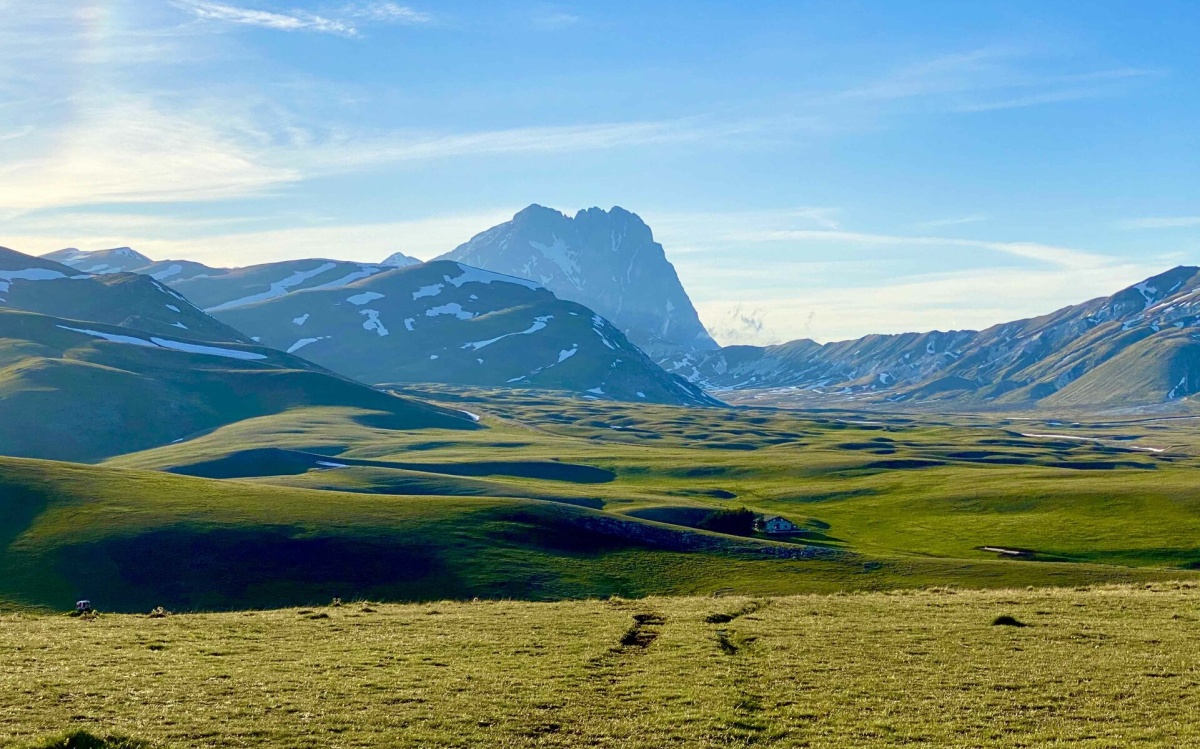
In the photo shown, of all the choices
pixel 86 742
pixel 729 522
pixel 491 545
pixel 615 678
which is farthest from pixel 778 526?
pixel 86 742

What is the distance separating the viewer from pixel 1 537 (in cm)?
8956

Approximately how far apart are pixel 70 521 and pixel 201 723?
80.7 meters

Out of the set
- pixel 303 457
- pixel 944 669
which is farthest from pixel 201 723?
pixel 303 457

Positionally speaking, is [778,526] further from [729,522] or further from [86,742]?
[86,742]

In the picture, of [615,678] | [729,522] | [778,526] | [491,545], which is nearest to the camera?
[615,678]

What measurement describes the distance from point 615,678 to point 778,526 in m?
98.6

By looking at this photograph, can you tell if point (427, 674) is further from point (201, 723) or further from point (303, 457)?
point (303, 457)

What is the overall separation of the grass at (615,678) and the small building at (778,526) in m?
79.4

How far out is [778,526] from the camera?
12738cm

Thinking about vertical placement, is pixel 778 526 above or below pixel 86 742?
below

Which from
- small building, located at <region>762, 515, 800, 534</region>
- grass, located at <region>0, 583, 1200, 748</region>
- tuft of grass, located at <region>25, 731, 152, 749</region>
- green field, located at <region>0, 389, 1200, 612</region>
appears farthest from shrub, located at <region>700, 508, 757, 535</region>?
tuft of grass, located at <region>25, 731, 152, 749</region>

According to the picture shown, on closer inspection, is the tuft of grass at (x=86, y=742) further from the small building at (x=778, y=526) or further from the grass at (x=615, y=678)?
the small building at (x=778, y=526)

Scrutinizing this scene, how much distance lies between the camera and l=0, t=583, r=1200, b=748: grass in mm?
25156

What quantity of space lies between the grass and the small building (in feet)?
261
